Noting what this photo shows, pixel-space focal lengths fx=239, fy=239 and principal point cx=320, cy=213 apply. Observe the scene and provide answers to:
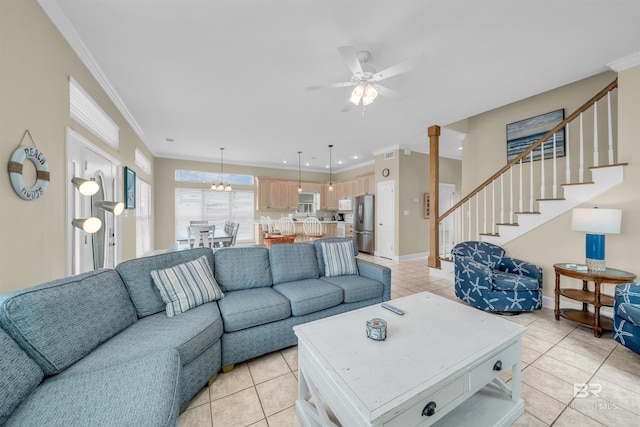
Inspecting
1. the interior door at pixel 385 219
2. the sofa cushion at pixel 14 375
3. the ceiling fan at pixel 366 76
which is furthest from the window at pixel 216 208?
the sofa cushion at pixel 14 375

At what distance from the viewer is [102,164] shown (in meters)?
3.04

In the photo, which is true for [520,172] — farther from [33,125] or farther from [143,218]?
[143,218]

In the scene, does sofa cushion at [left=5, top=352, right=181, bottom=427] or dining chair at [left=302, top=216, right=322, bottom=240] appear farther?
dining chair at [left=302, top=216, right=322, bottom=240]

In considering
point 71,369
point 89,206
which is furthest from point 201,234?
point 71,369

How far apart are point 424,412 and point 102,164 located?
161 inches

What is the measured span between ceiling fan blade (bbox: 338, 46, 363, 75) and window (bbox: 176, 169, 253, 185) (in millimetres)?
6150

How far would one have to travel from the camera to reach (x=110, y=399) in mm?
966

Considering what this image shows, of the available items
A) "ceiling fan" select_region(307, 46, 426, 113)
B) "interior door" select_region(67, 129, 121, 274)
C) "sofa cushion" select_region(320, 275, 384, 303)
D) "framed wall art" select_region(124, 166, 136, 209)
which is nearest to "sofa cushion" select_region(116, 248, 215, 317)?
"interior door" select_region(67, 129, 121, 274)

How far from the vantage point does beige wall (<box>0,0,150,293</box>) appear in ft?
4.90

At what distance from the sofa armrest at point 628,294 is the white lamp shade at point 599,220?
0.58 metres

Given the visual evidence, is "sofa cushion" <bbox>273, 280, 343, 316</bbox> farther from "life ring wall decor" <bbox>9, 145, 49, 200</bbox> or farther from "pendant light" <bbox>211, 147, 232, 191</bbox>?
"pendant light" <bbox>211, 147, 232, 191</bbox>

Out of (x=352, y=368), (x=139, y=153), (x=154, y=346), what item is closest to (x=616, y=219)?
(x=352, y=368)

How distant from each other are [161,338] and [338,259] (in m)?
1.89

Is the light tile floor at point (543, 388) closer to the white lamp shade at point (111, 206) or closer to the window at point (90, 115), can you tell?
the white lamp shade at point (111, 206)
